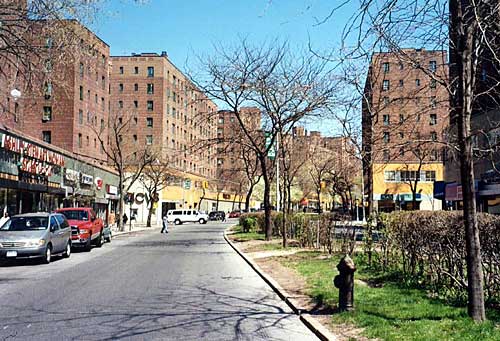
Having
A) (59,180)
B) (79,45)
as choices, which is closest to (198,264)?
(79,45)

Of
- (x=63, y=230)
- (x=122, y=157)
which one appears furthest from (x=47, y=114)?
(x=63, y=230)

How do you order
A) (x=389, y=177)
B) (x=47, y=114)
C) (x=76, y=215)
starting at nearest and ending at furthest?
(x=76, y=215) → (x=47, y=114) → (x=389, y=177)

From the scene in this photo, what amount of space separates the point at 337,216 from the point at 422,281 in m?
9.36

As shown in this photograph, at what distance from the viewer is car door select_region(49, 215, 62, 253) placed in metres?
20.8

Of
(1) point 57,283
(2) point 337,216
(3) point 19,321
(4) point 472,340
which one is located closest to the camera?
(4) point 472,340

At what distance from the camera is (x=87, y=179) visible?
2028 inches

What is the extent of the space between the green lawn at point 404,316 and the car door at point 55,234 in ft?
36.0

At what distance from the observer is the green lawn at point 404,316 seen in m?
7.69

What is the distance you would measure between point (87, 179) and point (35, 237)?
3255 cm

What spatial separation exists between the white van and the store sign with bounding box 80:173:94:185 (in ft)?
70.2

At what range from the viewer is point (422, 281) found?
1199 centimetres

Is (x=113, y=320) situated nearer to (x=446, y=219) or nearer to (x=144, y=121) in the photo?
(x=446, y=219)

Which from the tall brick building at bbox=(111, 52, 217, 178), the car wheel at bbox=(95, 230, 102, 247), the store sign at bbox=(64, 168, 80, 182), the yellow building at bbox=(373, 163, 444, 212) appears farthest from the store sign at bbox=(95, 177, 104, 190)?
the tall brick building at bbox=(111, 52, 217, 178)

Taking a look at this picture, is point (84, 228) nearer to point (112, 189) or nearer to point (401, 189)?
point (112, 189)
